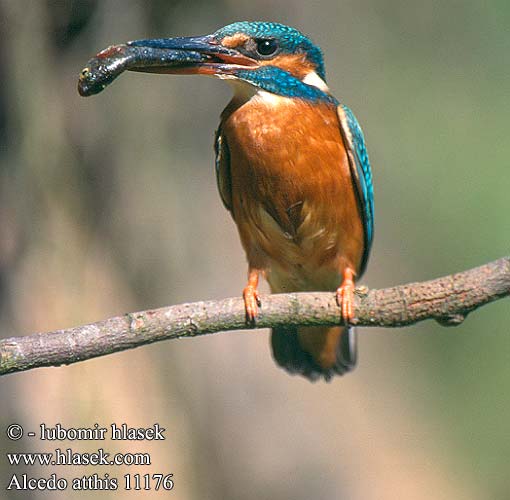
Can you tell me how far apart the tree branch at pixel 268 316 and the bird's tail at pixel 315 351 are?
99 cm

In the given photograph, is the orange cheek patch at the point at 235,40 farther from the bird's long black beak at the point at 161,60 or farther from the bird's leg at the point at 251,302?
the bird's leg at the point at 251,302

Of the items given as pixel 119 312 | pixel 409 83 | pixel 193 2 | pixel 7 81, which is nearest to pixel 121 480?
pixel 119 312

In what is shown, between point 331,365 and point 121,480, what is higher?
point 331,365

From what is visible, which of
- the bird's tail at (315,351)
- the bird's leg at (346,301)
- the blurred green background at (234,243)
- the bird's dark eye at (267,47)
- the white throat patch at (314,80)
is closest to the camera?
the bird's leg at (346,301)

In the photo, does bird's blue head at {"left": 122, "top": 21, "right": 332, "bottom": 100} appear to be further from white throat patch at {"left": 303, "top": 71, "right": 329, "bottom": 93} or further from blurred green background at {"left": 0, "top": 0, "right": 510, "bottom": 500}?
blurred green background at {"left": 0, "top": 0, "right": 510, "bottom": 500}

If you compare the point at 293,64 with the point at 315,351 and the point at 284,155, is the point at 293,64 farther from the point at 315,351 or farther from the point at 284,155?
the point at 315,351

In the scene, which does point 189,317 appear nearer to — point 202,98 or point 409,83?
point 202,98

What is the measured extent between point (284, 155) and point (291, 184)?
0.40 ft

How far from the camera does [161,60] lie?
3.17m

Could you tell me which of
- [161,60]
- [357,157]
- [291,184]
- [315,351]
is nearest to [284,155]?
[291,184]

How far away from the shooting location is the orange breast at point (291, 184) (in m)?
3.51

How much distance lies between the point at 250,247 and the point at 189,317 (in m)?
1.03

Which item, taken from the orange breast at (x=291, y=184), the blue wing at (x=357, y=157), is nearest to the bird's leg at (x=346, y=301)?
the orange breast at (x=291, y=184)

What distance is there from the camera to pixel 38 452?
421 centimetres
